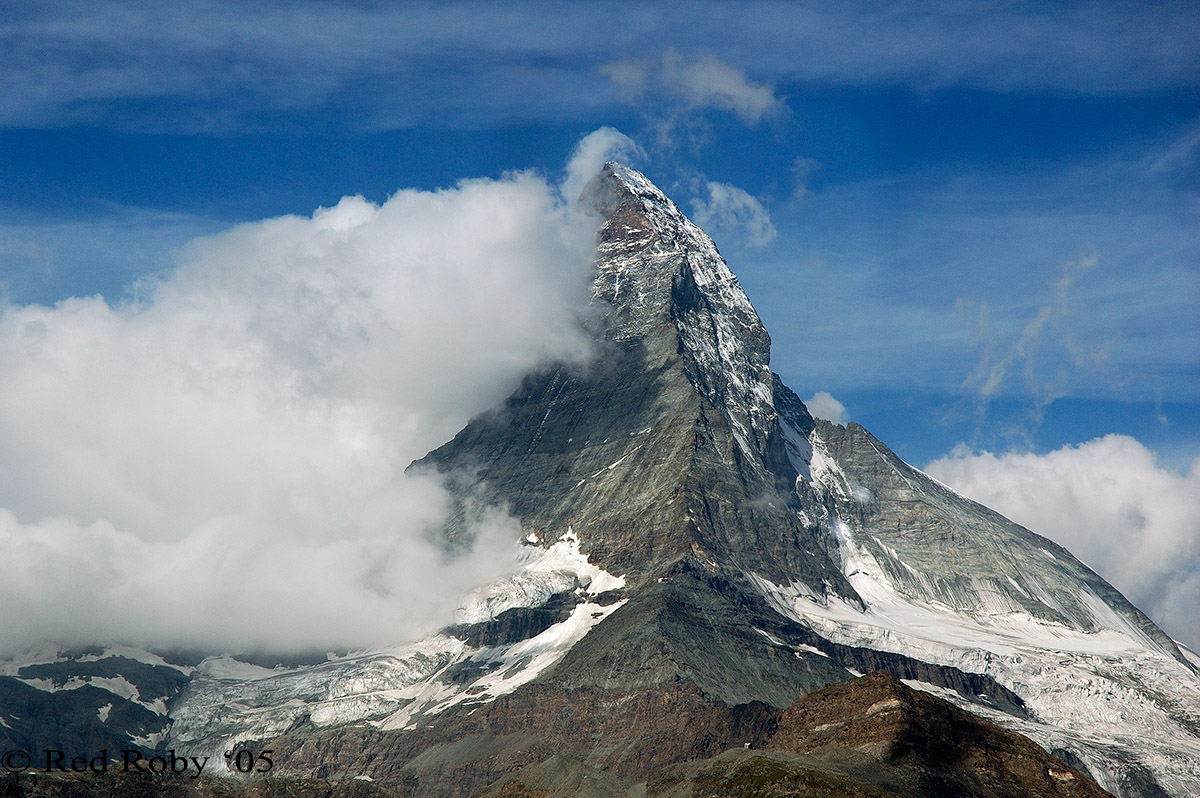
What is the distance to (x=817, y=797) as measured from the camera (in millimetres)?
197500

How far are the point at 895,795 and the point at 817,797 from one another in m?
12.4

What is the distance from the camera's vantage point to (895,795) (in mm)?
196500
